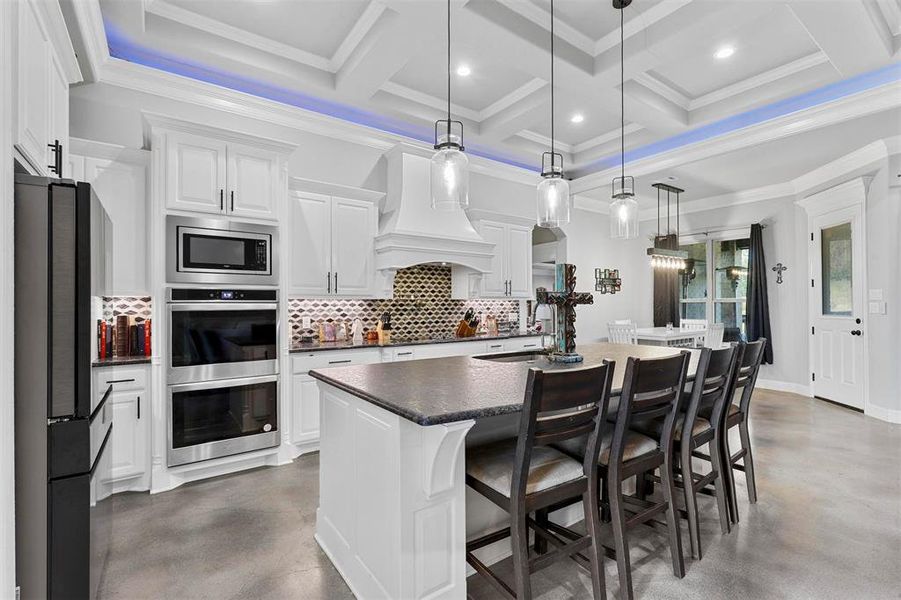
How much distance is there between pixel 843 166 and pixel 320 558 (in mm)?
6482

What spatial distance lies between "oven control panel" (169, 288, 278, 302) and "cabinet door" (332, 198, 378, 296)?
747 millimetres

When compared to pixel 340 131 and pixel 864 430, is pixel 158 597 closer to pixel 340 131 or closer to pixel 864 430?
pixel 340 131

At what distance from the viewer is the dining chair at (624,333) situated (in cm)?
614

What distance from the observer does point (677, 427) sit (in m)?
2.40

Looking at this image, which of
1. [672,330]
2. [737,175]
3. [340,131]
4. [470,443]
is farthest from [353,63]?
[672,330]

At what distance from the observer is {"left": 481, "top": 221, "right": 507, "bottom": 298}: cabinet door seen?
5398 mm

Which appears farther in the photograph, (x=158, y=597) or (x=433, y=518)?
(x=158, y=597)

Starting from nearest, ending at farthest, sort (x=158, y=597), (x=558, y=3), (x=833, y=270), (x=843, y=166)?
(x=158, y=597), (x=558, y=3), (x=843, y=166), (x=833, y=270)

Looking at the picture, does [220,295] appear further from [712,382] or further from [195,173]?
[712,382]

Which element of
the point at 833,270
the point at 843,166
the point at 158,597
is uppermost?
the point at 843,166

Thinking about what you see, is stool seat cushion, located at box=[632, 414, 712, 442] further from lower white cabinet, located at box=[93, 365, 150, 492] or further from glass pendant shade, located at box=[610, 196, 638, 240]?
lower white cabinet, located at box=[93, 365, 150, 492]

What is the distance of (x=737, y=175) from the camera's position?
5.75m

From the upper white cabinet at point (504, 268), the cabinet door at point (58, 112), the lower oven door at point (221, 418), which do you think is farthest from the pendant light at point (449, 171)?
the upper white cabinet at point (504, 268)

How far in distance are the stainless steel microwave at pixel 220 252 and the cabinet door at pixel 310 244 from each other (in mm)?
379
